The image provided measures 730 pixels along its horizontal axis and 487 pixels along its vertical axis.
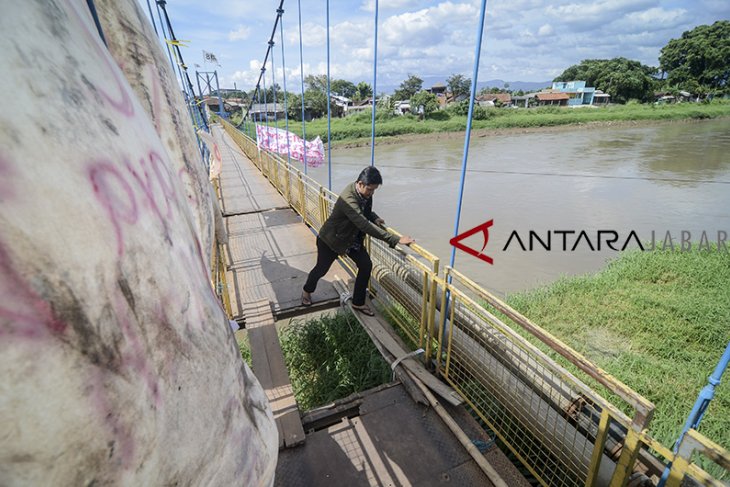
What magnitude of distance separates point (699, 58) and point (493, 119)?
23574mm

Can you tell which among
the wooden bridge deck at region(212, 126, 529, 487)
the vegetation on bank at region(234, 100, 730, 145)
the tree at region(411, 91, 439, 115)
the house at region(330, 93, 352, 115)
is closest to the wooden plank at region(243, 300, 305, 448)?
the wooden bridge deck at region(212, 126, 529, 487)

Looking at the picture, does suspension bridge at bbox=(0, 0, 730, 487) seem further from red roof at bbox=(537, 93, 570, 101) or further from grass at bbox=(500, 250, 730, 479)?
red roof at bbox=(537, 93, 570, 101)

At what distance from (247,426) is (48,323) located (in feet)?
1.78

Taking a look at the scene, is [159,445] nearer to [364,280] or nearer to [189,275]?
[189,275]

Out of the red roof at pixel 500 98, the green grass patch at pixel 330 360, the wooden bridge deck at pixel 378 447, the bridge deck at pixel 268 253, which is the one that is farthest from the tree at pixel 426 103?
the wooden bridge deck at pixel 378 447

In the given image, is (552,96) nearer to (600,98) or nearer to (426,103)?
(600,98)

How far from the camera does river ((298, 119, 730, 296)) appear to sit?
9.35 m

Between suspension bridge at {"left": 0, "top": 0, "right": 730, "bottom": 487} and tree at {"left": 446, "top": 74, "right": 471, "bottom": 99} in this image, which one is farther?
tree at {"left": 446, "top": 74, "right": 471, "bottom": 99}

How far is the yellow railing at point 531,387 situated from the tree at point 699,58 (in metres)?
51.5

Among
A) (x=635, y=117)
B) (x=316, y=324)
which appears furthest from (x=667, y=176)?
(x=635, y=117)

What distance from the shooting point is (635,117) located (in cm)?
4109

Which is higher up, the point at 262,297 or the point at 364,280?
the point at 364,280

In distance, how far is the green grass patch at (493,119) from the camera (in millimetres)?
34709

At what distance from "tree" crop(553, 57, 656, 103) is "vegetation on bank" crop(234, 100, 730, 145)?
7.55 m
